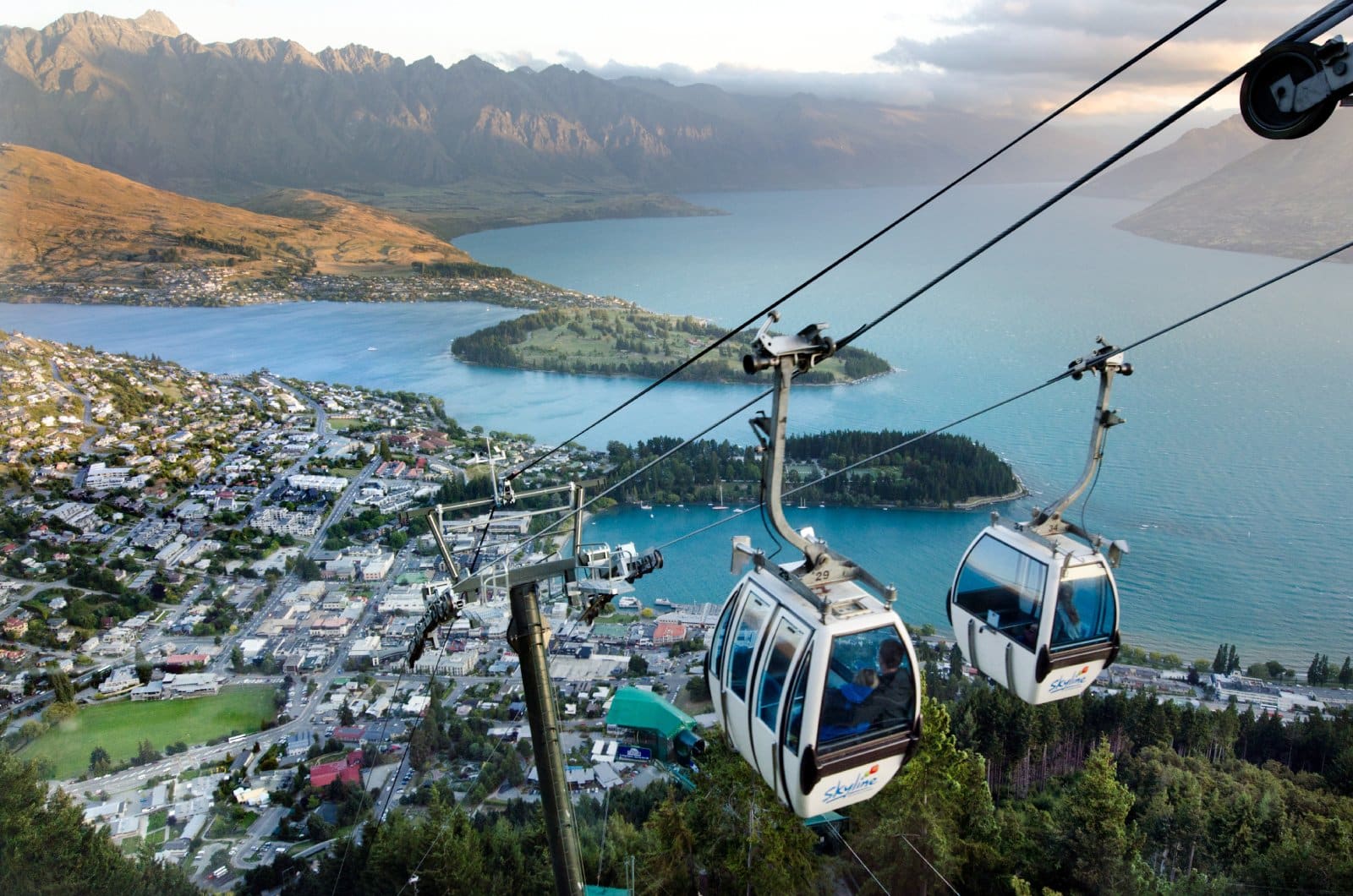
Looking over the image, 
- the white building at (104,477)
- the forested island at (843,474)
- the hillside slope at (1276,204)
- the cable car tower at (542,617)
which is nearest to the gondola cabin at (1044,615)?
the cable car tower at (542,617)

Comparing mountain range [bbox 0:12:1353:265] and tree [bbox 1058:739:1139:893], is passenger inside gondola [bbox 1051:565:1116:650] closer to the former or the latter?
tree [bbox 1058:739:1139:893]

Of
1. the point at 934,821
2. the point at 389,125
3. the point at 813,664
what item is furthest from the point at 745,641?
the point at 389,125

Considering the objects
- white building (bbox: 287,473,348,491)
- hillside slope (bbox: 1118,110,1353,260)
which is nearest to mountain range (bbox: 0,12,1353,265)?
hillside slope (bbox: 1118,110,1353,260)

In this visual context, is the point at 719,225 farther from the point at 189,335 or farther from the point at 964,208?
the point at 189,335

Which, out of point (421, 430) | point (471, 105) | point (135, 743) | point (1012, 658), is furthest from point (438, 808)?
point (471, 105)

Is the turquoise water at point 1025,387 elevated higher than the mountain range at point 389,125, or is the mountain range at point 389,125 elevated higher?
the mountain range at point 389,125

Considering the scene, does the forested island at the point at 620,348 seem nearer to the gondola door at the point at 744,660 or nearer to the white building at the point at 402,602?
the white building at the point at 402,602
